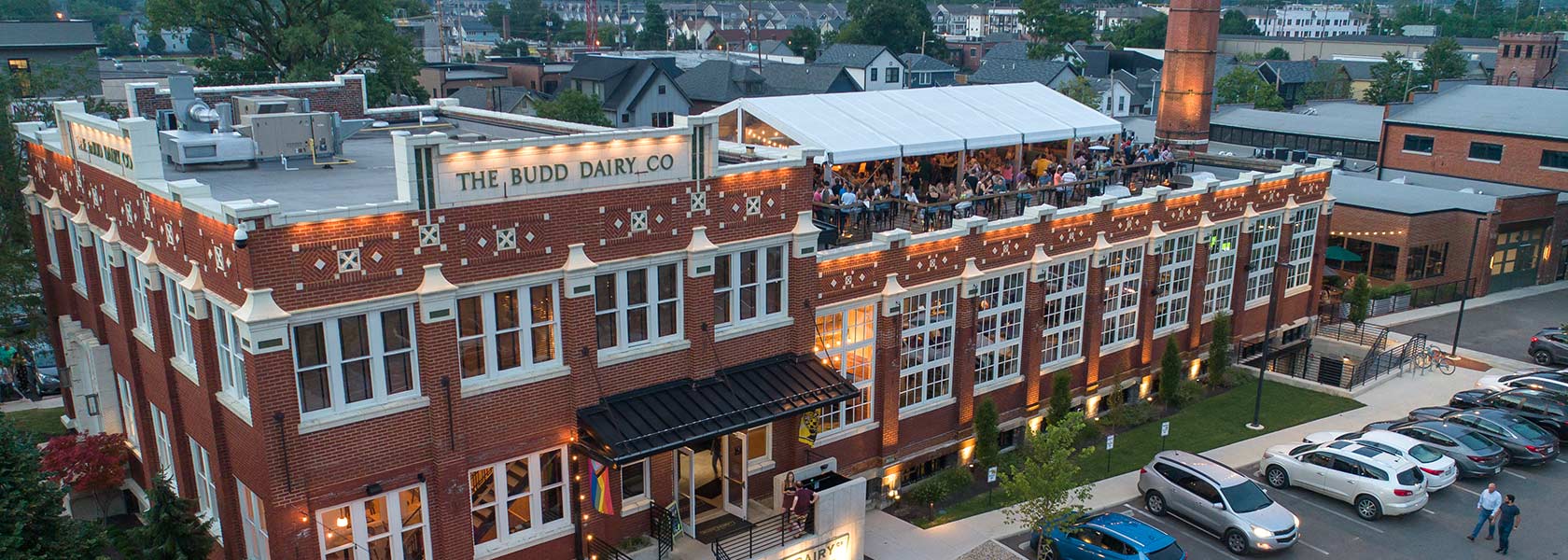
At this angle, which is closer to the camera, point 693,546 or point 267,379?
point 267,379

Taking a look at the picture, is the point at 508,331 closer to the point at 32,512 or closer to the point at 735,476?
the point at 735,476

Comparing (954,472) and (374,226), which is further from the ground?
(374,226)

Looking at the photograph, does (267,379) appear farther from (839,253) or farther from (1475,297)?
(1475,297)

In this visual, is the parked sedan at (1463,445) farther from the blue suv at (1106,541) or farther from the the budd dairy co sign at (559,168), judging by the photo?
the the budd dairy co sign at (559,168)

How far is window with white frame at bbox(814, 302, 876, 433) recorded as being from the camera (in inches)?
986

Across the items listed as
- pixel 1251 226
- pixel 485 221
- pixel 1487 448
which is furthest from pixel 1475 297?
pixel 485 221

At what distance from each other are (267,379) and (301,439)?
1.22 meters

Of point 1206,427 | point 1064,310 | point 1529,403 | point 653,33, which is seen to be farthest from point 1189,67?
point 653,33

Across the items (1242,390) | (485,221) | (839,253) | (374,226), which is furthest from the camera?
(1242,390)

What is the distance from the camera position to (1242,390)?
35.6 meters

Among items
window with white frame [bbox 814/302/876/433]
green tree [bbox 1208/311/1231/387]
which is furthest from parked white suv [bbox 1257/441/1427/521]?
window with white frame [bbox 814/302/876/433]

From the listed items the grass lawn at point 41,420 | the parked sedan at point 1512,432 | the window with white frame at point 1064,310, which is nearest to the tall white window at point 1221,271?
the window with white frame at point 1064,310

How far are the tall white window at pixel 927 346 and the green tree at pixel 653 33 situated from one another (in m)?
151

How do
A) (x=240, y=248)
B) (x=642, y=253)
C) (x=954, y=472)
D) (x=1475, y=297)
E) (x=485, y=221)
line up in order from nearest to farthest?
1. (x=240, y=248)
2. (x=485, y=221)
3. (x=642, y=253)
4. (x=954, y=472)
5. (x=1475, y=297)
